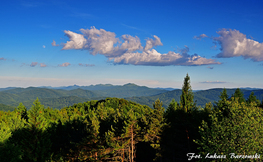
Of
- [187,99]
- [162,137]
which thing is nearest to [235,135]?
[162,137]

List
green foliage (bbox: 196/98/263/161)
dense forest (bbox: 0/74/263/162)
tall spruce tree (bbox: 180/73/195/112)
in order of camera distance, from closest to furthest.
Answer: green foliage (bbox: 196/98/263/161) → dense forest (bbox: 0/74/263/162) → tall spruce tree (bbox: 180/73/195/112)

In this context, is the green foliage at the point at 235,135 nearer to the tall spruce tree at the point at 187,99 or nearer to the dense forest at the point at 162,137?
the dense forest at the point at 162,137

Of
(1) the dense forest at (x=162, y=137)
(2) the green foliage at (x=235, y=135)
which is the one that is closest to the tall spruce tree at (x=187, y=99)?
(1) the dense forest at (x=162, y=137)

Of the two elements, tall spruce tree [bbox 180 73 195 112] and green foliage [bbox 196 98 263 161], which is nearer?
green foliage [bbox 196 98 263 161]

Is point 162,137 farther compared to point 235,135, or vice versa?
point 162,137

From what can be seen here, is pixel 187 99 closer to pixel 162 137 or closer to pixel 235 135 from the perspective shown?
pixel 162 137

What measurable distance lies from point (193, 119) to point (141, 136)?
1029 centimetres

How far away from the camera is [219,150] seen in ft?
60.7

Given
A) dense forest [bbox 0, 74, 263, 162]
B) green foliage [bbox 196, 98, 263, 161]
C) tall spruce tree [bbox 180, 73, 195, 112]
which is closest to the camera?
green foliage [bbox 196, 98, 263, 161]

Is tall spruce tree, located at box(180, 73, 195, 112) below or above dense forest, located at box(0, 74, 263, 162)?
above

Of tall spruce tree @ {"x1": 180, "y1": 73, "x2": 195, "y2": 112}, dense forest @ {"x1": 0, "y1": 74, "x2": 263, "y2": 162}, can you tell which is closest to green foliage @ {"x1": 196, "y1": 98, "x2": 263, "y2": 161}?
dense forest @ {"x1": 0, "y1": 74, "x2": 263, "y2": 162}

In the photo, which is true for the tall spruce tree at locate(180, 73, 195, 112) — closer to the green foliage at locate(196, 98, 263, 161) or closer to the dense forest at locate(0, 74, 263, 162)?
the dense forest at locate(0, 74, 263, 162)

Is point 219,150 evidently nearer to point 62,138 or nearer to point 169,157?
point 169,157

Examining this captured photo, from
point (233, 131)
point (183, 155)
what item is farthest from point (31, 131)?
point (233, 131)
